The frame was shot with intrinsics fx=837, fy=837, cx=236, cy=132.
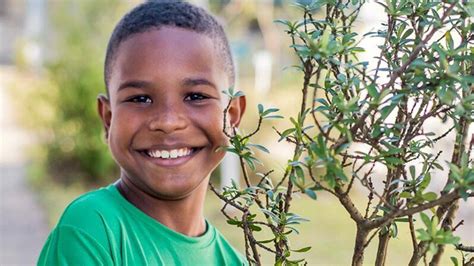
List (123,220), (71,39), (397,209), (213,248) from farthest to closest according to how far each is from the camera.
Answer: (71,39), (213,248), (123,220), (397,209)

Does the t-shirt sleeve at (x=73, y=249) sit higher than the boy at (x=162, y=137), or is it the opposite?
the boy at (x=162, y=137)

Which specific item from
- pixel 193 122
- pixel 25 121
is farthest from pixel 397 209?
pixel 25 121

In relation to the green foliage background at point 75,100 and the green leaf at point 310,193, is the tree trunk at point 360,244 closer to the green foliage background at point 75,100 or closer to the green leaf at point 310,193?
the green leaf at point 310,193

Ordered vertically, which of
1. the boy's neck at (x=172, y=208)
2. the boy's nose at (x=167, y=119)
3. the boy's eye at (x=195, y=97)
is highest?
the boy's eye at (x=195, y=97)

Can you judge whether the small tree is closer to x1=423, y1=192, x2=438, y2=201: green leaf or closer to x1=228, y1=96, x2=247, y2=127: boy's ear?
x1=423, y1=192, x2=438, y2=201: green leaf

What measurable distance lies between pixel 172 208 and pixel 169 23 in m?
0.39

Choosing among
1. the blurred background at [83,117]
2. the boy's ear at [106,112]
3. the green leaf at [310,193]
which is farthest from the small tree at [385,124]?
the blurred background at [83,117]

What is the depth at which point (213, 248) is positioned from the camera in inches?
70.5

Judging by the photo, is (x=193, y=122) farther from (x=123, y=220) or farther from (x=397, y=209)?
(x=397, y=209)

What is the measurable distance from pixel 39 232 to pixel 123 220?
4.21m

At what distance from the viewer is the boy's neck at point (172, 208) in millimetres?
1731

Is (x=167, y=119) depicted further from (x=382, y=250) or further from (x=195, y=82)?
(x=382, y=250)

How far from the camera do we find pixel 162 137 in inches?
64.9

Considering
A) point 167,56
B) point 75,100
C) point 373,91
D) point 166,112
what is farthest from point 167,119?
point 75,100
